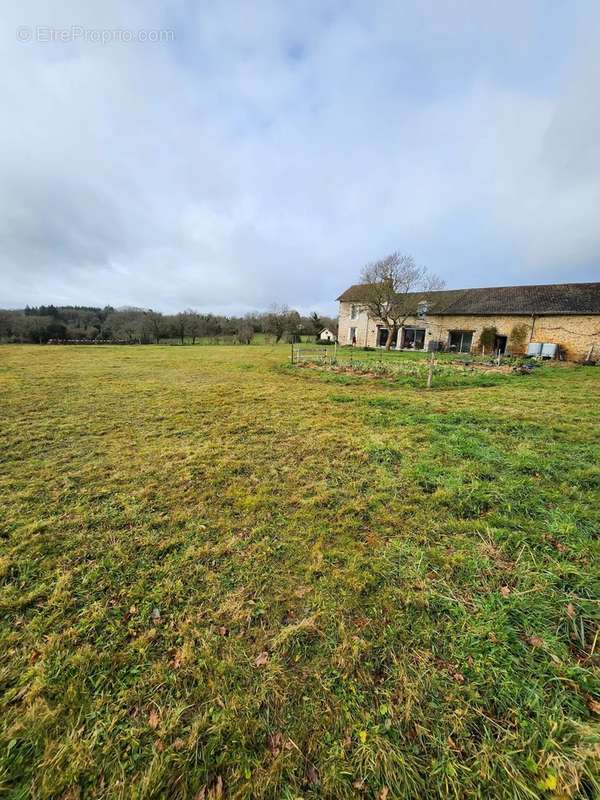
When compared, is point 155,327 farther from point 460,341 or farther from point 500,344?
point 500,344

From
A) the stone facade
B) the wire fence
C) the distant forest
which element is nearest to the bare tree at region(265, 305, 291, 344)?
the distant forest

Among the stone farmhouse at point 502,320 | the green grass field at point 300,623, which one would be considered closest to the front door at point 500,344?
the stone farmhouse at point 502,320

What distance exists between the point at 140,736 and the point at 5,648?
46.4 inches

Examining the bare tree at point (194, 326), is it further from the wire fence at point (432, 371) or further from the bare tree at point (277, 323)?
the wire fence at point (432, 371)

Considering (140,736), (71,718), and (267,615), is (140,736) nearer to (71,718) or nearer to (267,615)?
(71,718)

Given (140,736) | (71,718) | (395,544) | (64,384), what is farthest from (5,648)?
(64,384)

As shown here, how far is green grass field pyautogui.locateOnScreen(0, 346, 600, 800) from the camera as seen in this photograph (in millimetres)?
1469

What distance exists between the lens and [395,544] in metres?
2.87

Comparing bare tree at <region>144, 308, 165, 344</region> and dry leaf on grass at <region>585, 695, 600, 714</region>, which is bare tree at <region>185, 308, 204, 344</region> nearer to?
bare tree at <region>144, 308, 165, 344</region>

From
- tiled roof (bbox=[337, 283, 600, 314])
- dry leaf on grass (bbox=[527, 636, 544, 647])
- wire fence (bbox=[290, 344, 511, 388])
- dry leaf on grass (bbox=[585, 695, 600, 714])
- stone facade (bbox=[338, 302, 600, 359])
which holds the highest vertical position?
tiled roof (bbox=[337, 283, 600, 314])

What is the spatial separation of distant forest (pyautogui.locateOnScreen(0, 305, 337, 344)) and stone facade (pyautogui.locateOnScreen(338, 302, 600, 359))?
1417cm

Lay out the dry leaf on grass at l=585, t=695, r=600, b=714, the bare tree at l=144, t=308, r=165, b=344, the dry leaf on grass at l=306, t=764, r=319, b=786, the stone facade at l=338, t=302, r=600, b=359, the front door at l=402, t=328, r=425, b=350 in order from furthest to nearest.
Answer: the bare tree at l=144, t=308, r=165, b=344 → the front door at l=402, t=328, r=425, b=350 → the stone facade at l=338, t=302, r=600, b=359 → the dry leaf on grass at l=585, t=695, r=600, b=714 → the dry leaf on grass at l=306, t=764, r=319, b=786

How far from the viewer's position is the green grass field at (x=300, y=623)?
57.8 inches

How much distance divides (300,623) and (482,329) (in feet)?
91.9
